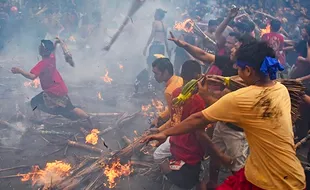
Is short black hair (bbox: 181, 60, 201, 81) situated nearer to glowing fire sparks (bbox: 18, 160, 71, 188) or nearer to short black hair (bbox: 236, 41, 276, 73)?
short black hair (bbox: 236, 41, 276, 73)

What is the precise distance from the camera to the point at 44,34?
14.6 m

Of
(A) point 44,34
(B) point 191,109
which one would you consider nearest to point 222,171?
(B) point 191,109

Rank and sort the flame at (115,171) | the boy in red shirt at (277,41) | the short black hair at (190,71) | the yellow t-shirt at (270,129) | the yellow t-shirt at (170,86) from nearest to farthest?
the yellow t-shirt at (270,129) < the short black hair at (190,71) < the yellow t-shirt at (170,86) < the flame at (115,171) < the boy in red shirt at (277,41)

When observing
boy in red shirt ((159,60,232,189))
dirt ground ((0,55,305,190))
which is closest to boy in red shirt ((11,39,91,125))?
dirt ground ((0,55,305,190))

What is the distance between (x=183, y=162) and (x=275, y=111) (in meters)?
1.98

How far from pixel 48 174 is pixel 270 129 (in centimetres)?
436

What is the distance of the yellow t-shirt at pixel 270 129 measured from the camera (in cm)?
258

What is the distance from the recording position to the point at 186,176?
424cm

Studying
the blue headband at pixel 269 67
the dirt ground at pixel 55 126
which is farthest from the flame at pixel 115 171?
the blue headband at pixel 269 67

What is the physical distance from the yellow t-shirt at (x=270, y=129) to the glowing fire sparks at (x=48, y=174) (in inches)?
152

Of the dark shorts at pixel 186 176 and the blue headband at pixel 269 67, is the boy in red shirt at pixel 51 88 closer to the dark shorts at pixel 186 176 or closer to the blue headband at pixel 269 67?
the dark shorts at pixel 186 176

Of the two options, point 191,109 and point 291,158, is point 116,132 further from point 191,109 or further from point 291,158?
point 291,158

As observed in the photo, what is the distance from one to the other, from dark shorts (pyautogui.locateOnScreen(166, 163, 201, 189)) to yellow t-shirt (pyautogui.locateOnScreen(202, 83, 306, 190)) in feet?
5.40

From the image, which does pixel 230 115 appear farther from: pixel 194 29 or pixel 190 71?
pixel 194 29
